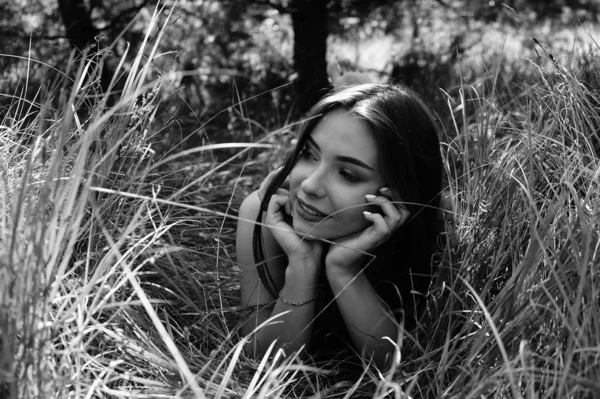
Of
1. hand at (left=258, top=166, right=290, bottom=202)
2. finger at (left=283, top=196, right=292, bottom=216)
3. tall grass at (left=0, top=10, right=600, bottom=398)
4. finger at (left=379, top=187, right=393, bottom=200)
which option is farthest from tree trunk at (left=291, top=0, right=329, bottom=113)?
finger at (left=379, top=187, right=393, bottom=200)

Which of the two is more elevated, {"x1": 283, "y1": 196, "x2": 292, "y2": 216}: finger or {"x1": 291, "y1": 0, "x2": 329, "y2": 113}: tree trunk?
{"x1": 291, "y1": 0, "x2": 329, "y2": 113}: tree trunk

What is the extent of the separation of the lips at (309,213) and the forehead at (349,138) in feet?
0.50

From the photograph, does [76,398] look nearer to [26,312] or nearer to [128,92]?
[26,312]

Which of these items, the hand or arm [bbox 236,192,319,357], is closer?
arm [bbox 236,192,319,357]

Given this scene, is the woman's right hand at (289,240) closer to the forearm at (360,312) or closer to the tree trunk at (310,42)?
the forearm at (360,312)

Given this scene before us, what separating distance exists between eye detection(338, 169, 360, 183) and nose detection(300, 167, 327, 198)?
0.18ft

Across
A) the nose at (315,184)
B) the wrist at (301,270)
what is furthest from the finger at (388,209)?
the wrist at (301,270)

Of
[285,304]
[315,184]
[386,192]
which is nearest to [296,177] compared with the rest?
[315,184]

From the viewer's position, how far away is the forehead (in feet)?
5.73

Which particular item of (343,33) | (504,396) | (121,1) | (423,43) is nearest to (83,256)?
(504,396)

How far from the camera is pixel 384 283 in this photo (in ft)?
6.70

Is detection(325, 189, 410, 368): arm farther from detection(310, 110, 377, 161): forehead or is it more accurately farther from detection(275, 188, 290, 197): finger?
detection(275, 188, 290, 197): finger

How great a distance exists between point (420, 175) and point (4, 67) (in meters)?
1.74

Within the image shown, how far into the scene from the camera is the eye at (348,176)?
1.77 metres
